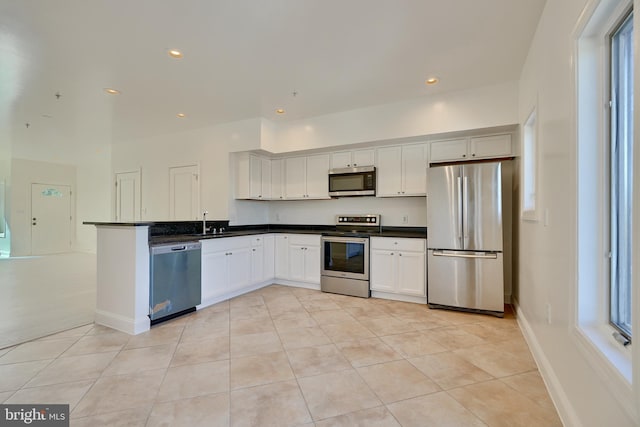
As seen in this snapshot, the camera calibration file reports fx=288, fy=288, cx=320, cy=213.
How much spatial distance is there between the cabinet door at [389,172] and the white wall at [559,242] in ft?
5.94

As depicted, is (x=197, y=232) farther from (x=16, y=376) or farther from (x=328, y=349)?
(x=328, y=349)

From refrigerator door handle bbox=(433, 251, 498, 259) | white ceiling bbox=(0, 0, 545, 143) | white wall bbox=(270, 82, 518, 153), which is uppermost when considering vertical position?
white ceiling bbox=(0, 0, 545, 143)

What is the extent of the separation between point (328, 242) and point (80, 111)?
13.9 ft

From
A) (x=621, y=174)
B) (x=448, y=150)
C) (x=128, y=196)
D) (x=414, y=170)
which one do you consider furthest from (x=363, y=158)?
(x=128, y=196)

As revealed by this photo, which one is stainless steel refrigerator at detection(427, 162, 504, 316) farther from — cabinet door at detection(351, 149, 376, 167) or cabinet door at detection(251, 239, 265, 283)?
cabinet door at detection(251, 239, 265, 283)

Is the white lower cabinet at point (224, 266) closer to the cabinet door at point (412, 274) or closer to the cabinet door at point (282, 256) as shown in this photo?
the cabinet door at point (282, 256)

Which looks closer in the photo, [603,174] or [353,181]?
[603,174]

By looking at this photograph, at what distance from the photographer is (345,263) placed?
420 centimetres

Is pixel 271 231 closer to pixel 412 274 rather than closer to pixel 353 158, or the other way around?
pixel 353 158

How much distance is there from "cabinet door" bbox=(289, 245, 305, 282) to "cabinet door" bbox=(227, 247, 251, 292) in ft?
2.24

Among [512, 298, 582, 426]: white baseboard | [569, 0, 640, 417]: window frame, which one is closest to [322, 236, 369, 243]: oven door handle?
[512, 298, 582, 426]: white baseboard

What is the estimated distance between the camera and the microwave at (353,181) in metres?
4.29

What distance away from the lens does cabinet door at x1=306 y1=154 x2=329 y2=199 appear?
4738mm

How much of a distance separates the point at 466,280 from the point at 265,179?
3.48 meters
